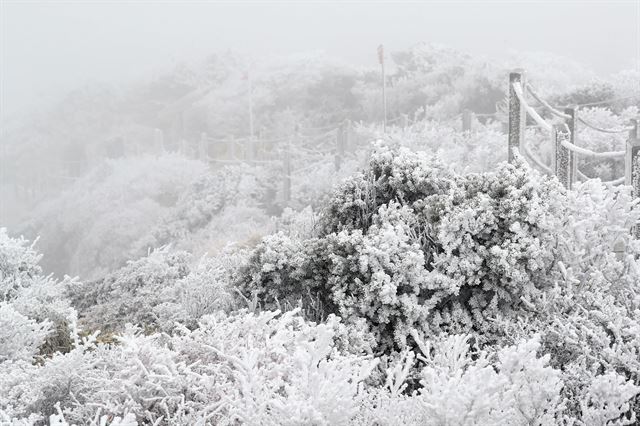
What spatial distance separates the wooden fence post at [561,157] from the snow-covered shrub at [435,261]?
1488 millimetres

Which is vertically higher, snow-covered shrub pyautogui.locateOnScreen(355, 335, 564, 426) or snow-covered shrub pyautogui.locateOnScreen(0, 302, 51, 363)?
snow-covered shrub pyautogui.locateOnScreen(355, 335, 564, 426)

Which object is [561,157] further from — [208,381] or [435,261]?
[208,381]

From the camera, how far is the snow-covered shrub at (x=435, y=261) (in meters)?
4.95

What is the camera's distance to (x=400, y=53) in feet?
82.4

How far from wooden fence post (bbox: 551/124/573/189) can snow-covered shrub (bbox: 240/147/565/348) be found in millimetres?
1488

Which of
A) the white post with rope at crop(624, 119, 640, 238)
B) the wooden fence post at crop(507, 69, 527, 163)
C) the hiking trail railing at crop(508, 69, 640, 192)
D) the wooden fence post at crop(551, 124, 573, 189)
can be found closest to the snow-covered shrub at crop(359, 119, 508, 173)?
the hiking trail railing at crop(508, 69, 640, 192)

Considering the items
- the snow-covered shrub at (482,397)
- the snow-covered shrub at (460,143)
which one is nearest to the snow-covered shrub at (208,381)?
the snow-covered shrub at (482,397)

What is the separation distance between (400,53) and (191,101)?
8.66 meters

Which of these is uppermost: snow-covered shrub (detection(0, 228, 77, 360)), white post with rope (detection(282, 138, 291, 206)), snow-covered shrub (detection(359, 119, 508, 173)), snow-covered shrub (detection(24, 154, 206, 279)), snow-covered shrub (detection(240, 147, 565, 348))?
snow-covered shrub (detection(240, 147, 565, 348))

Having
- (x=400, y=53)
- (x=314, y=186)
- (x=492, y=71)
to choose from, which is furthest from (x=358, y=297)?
(x=400, y=53)

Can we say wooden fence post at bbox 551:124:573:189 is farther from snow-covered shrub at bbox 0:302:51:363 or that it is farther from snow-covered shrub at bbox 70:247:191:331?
snow-covered shrub at bbox 0:302:51:363

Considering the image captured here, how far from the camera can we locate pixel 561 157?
6926mm

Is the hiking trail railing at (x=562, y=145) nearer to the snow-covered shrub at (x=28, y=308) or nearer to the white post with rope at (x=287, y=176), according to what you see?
the snow-covered shrub at (x=28, y=308)

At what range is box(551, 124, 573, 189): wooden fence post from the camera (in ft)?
22.5
